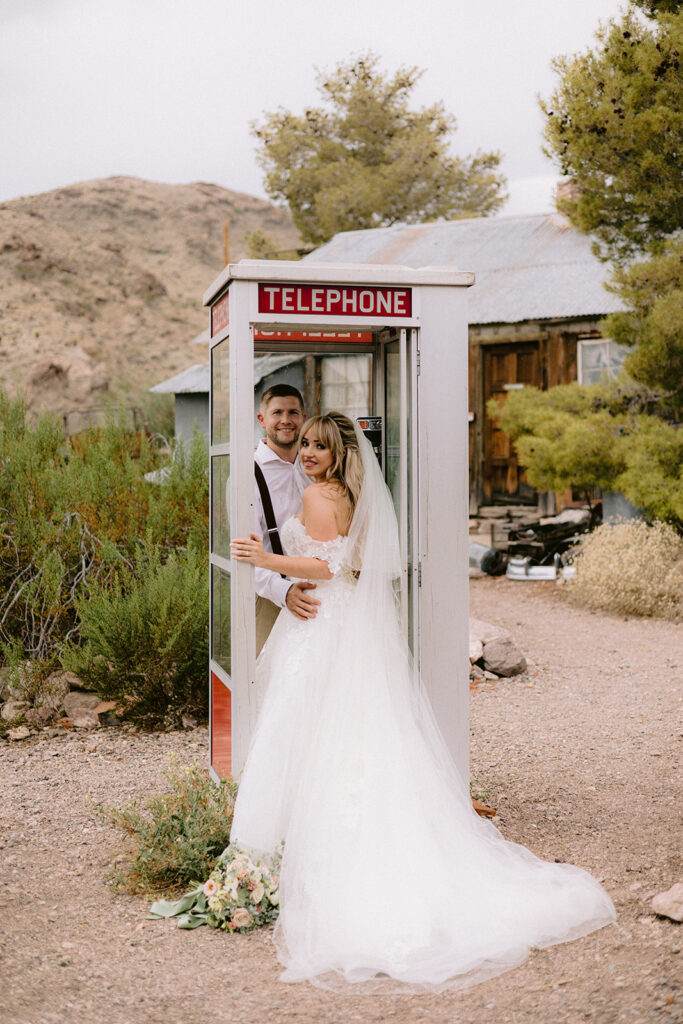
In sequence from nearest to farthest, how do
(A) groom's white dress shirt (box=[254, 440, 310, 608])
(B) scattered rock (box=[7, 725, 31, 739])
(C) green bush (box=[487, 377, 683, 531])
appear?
(A) groom's white dress shirt (box=[254, 440, 310, 608]) < (B) scattered rock (box=[7, 725, 31, 739]) < (C) green bush (box=[487, 377, 683, 531])

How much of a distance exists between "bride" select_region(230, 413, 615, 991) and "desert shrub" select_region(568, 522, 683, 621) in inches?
261

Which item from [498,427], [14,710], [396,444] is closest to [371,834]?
[396,444]

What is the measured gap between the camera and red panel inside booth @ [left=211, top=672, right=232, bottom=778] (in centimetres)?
473

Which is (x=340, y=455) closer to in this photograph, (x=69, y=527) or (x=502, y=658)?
(x=69, y=527)

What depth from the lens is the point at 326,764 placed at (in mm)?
4035

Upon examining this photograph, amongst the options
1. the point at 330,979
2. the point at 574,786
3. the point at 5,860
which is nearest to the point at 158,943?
the point at 330,979

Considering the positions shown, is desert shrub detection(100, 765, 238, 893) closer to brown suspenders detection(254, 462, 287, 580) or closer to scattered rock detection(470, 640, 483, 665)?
brown suspenders detection(254, 462, 287, 580)

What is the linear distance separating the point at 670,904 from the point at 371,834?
112 cm

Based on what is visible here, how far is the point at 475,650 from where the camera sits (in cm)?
840

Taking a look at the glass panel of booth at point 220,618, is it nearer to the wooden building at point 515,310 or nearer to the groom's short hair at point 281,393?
the groom's short hair at point 281,393

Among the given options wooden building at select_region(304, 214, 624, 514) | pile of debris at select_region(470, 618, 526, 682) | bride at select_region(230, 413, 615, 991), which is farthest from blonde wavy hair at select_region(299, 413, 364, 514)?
wooden building at select_region(304, 214, 624, 514)

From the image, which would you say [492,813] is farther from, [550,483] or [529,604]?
[550,483]

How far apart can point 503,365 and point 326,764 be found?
12.8 meters

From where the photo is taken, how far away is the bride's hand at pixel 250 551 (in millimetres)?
4293
